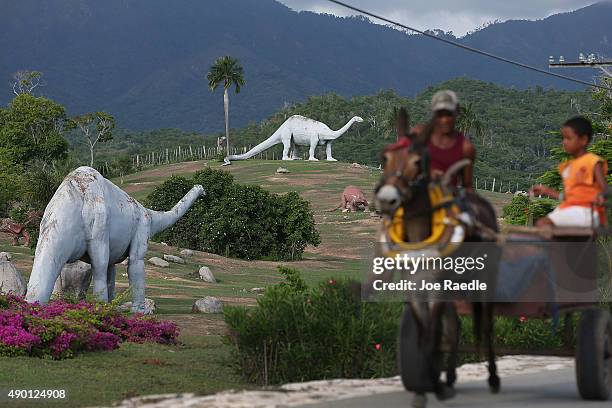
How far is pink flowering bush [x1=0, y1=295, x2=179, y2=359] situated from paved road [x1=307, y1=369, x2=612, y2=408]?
1040 centimetres

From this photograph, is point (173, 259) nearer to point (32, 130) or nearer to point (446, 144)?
point (446, 144)

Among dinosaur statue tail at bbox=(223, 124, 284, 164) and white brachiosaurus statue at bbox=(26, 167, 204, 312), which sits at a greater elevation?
dinosaur statue tail at bbox=(223, 124, 284, 164)

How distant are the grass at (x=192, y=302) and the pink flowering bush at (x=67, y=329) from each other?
309mm

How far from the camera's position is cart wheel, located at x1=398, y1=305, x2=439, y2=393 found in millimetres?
7574

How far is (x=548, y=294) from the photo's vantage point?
27.2 feet

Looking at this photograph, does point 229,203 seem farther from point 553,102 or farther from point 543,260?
point 553,102

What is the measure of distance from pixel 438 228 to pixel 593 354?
2.15m

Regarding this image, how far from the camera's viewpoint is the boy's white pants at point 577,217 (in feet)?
27.2

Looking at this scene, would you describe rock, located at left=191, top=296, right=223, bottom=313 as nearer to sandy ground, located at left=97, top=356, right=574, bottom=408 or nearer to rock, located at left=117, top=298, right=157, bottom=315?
rock, located at left=117, top=298, right=157, bottom=315

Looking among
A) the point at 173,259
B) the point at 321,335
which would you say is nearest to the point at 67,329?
the point at 321,335

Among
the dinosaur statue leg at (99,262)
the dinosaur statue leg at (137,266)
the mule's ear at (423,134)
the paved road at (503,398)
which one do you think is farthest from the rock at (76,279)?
the mule's ear at (423,134)

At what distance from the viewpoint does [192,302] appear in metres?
30.8

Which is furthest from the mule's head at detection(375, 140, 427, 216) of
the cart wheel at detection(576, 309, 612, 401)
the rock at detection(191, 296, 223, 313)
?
the rock at detection(191, 296, 223, 313)

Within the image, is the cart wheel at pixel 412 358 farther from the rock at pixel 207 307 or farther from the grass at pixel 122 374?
the rock at pixel 207 307
